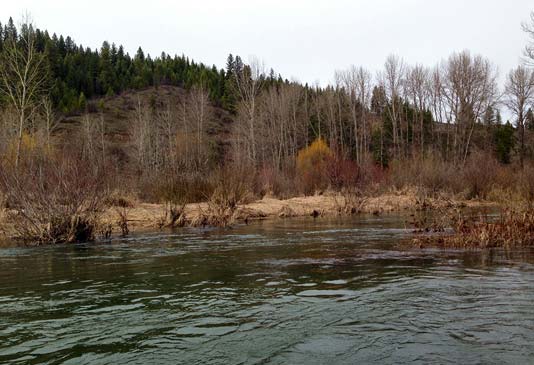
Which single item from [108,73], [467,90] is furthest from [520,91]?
[108,73]

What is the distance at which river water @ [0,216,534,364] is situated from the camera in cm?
492

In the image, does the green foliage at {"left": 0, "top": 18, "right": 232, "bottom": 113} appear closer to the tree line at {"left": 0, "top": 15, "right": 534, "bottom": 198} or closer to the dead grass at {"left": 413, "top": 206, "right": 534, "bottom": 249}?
the tree line at {"left": 0, "top": 15, "right": 534, "bottom": 198}

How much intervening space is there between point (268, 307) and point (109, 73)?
351 ft

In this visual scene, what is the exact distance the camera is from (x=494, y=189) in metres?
32.0

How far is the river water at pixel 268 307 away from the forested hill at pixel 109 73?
82.7 m

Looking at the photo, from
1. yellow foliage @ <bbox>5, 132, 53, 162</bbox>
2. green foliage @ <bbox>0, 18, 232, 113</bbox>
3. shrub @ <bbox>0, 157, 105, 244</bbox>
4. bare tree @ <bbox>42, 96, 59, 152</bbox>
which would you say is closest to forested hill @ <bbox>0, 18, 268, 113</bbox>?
green foliage @ <bbox>0, 18, 232, 113</bbox>

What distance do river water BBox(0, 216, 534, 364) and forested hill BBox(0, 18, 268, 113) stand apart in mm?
82714

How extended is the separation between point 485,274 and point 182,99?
95382 millimetres

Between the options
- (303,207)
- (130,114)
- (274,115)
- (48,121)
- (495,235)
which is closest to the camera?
(495,235)

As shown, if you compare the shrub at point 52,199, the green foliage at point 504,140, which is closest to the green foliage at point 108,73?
the green foliage at point 504,140

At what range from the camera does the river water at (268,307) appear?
194 inches

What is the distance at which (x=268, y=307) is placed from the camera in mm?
6789

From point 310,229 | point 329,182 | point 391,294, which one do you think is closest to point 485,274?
point 391,294

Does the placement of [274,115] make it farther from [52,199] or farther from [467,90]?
[52,199]
